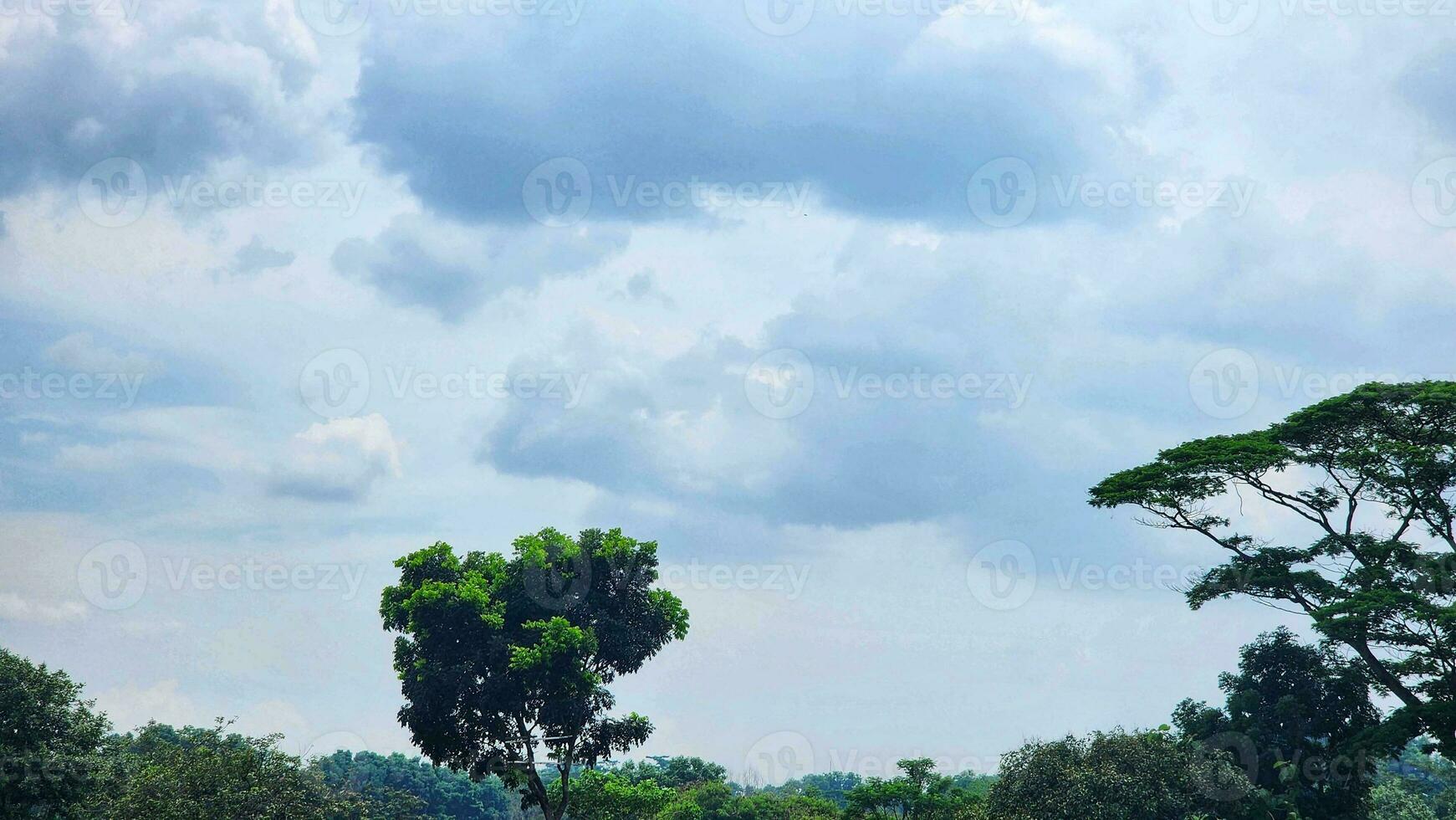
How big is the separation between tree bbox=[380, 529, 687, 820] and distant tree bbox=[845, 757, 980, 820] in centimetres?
1318

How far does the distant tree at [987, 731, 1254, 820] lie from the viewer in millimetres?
34781

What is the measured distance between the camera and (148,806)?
33.2 m

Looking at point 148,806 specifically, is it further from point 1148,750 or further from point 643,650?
point 1148,750

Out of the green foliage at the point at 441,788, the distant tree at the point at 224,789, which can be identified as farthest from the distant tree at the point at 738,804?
the green foliage at the point at 441,788

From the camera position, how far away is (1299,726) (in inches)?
1516

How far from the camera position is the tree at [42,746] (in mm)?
39438

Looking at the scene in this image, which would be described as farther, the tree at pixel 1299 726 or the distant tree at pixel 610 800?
the distant tree at pixel 610 800

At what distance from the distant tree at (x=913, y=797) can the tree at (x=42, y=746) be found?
30455 mm

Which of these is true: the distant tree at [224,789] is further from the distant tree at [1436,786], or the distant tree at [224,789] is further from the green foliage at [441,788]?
the green foliage at [441,788]

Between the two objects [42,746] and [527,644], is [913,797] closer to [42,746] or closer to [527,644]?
[527,644]

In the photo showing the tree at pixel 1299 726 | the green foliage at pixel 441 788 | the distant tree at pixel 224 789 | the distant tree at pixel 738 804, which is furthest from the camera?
the green foliage at pixel 441 788

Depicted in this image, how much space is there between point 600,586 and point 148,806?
608 inches

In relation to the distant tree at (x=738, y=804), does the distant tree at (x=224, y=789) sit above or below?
above

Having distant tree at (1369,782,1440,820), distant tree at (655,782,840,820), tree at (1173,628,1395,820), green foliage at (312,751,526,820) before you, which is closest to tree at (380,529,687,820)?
tree at (1173,628,1395,820)
